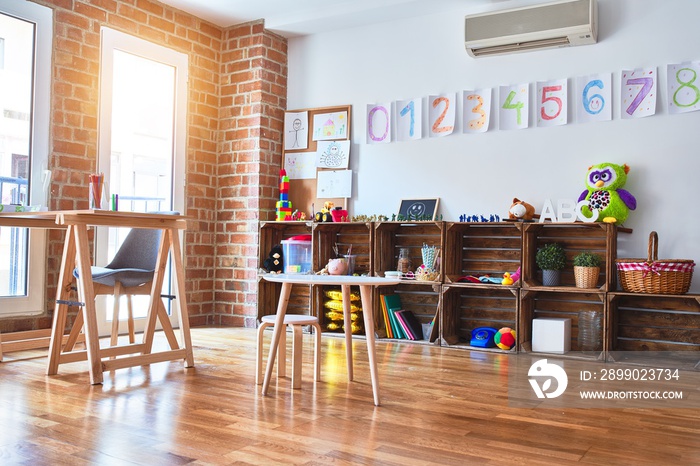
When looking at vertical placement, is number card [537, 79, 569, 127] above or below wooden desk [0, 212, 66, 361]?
above

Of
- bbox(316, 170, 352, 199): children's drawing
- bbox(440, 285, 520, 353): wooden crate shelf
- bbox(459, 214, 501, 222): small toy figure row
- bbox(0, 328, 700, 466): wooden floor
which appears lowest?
bbox(0, 328, 700, 466): wooden floor

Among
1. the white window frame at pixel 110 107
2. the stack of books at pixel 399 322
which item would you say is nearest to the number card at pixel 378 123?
the stack of books at pixel 399 322

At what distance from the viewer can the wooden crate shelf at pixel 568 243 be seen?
4.36 meters

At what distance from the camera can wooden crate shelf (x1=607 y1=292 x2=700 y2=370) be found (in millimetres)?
4215

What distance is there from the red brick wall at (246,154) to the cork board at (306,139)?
97 mm

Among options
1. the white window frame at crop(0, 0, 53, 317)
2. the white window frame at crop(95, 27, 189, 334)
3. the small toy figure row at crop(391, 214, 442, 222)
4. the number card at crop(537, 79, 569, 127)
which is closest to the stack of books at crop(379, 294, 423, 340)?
the small toy figure row at crop(391, 214, 442, 222)

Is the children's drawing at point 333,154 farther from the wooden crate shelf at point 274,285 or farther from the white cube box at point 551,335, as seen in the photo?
the white cube box at point 551,335

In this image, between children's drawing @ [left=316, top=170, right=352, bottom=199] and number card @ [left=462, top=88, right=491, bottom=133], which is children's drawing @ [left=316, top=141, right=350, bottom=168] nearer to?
children's drawing @ [left=316, top=170, right=352, bottom=199]

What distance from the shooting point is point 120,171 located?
5.14 meters

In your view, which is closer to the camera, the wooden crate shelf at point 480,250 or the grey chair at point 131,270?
the grey chair at point 131,270

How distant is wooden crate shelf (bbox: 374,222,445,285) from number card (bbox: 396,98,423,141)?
70cm

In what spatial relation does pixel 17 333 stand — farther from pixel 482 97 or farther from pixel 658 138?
pixel 658 138

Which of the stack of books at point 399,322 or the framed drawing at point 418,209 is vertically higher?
the framed drawing at point 418,209

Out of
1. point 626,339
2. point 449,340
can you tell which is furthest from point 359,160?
point 626,339
